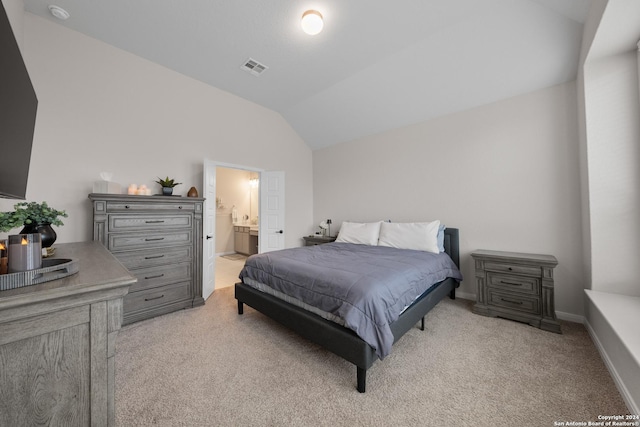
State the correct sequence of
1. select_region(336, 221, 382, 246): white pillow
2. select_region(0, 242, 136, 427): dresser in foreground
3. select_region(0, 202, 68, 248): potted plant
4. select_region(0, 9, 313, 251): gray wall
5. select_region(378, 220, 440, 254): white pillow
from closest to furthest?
select_region(0, 242, 136, 427): dresser in foreground < select_region(0, 202, 68, 248): potted plant < select_region(0, 9, 313, 251): gray wall < select_region(378, 220, 440, 254): white pillow < select_region(336, 221, 382, 246): white pillow

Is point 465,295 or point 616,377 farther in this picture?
point 465,295

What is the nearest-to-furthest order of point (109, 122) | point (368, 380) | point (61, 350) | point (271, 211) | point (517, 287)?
point (61, 350), point (368, 380), point (517, 287), point (109, 122), point (271, 211)

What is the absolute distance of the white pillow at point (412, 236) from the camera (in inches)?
127

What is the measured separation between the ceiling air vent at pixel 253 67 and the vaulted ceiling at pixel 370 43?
8cm

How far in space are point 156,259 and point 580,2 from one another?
192 inches

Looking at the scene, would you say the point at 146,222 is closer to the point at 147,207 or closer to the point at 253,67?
the point at 147,207

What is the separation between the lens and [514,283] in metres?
2.68

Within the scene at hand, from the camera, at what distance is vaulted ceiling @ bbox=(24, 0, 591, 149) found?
95.3 inches

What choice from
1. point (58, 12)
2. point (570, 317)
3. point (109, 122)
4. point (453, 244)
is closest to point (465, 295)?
point (453, 244)

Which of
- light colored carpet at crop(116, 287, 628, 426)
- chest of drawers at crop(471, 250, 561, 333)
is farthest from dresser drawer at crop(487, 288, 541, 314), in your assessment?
light colored carpet at crop(116, 287, 628, 426)

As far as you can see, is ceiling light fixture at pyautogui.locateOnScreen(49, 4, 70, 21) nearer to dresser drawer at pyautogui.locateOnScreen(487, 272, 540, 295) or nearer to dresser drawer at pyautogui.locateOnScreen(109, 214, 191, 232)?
dresser drawer at pyautogui.locateOnScreen(109, 214, 191, 232)

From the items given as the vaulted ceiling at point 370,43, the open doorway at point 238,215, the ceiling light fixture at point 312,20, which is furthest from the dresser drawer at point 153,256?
the ceiling light fixture at point 312,20

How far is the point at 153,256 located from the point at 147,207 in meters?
0.58

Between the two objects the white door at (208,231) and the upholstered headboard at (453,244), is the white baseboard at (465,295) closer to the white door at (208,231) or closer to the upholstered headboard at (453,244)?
the upholstered headboard at (453,244)
